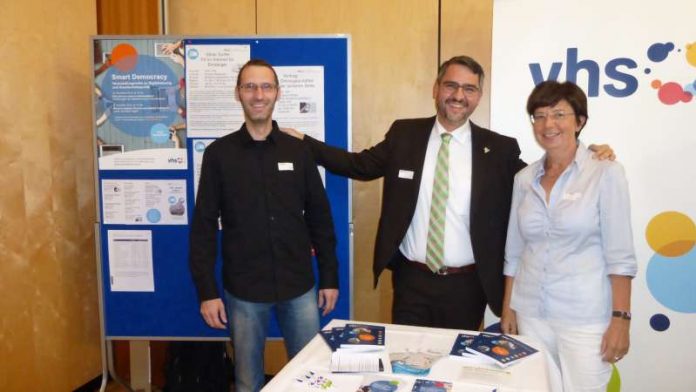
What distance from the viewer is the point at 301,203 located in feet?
7.09

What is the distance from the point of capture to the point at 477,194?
2096 millimetres

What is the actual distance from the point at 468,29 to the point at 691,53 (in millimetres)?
1099

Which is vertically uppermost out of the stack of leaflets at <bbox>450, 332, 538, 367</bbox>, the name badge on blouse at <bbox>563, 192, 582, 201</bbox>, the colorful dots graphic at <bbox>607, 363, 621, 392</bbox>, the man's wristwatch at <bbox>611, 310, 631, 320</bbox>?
the name badge on blouse at <bbox>563, 192, 582, 201</bbox>

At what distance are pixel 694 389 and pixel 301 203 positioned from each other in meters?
1.98

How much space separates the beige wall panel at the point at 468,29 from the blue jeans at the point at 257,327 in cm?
166

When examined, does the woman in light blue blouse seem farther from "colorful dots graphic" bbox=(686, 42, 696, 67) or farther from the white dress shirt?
"colorful dots graphic" bbox=(686, 42, 696, 67)

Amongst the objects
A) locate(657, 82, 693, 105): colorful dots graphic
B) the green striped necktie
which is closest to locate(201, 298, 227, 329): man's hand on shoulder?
the green striped necktie

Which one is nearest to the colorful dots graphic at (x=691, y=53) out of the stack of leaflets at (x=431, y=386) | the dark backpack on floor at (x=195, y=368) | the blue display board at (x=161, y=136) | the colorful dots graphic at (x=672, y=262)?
the colorful dots graphic at (x=672, y=262)

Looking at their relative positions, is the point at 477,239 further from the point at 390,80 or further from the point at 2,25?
the point at 2,25

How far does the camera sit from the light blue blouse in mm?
1698

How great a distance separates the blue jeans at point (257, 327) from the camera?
211cm

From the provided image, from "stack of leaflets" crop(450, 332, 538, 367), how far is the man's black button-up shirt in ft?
2.55

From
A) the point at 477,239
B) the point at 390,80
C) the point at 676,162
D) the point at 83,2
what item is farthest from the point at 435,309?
the point at 83,2

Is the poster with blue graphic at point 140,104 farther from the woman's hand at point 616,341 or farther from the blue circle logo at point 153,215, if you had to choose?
the woman's hand at point 616,341
